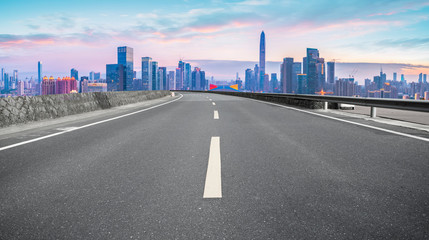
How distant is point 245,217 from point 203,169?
162cm

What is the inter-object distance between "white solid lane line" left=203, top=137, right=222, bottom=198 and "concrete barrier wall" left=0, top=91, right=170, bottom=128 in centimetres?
665

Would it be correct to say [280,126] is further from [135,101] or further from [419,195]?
[135,101]

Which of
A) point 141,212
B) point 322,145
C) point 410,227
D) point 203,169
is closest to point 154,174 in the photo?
point 203,169

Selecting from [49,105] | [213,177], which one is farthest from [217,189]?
[49,105]

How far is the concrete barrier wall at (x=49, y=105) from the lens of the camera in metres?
8.60

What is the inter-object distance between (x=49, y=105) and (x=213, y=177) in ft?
29.4

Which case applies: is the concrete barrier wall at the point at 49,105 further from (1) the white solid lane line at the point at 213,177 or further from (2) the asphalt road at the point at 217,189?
(1) the white solid lane line at the point at 213,177

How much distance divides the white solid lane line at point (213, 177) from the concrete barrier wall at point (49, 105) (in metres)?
6.65

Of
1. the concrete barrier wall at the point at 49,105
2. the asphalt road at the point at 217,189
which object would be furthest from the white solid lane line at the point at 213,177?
the concrete barrier wall at the point at 49,105

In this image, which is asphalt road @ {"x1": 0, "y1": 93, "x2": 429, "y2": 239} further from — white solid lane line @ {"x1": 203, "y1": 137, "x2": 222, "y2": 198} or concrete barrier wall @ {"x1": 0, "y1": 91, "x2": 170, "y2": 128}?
concrete barrier wall @ {"x1": 0, "y1": 91, "x2": 170, "y2": 128}

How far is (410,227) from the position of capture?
2.46 meters

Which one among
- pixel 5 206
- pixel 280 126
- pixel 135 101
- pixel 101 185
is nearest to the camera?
pixel 5 206

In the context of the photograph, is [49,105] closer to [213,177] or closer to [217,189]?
[213,177]

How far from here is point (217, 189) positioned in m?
3.42
